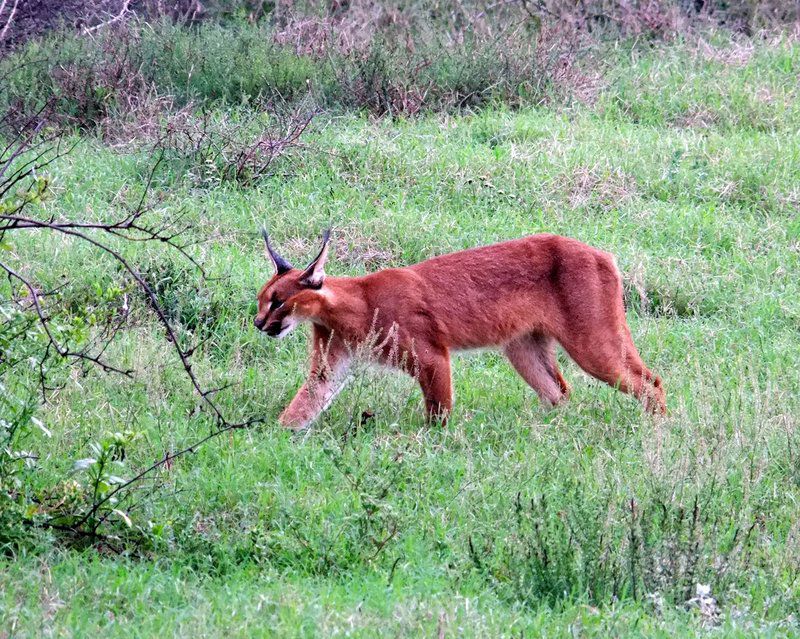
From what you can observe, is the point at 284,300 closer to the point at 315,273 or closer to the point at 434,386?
the point at 315,273

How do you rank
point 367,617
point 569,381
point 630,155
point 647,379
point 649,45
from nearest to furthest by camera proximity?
point 367,617 < point 647,379 < point 569,381 < point 630,155 < point 649,45

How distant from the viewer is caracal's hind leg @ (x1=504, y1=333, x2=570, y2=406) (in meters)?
8.41

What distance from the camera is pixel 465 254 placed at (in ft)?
27.8

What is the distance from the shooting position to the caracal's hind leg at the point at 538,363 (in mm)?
8406

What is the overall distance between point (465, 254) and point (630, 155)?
4443 mm

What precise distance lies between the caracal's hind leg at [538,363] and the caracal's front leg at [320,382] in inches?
48.7

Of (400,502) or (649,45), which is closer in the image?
(400,502)

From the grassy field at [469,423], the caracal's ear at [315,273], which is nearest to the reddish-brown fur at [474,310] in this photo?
the caracal's ear at [315,273]

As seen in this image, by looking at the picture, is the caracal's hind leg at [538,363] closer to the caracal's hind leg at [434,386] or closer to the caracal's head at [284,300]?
the caracal's hind leg at [434,386]

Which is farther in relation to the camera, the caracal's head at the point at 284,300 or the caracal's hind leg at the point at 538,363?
the caracal's hind leg at the point at 538,363

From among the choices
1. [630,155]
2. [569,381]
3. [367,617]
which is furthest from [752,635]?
[630,155]

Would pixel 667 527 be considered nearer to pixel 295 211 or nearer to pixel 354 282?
pixel 354 282

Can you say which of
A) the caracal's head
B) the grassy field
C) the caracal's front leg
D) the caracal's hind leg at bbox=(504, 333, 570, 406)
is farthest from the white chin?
the caracal's hind leg at bbox=(504, 333, 570, 406)

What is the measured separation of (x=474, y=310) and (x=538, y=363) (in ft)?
2.26
